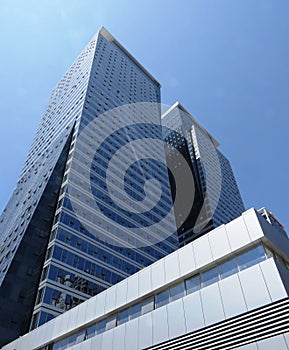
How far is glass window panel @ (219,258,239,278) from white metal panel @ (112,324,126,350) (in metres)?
7.04

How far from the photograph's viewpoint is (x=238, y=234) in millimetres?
15258

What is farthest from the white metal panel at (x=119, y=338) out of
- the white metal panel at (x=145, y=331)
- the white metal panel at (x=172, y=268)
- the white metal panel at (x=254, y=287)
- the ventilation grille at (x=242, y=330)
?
the white metal panel at (x=254, y=287)

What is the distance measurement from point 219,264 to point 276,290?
11.6 feet

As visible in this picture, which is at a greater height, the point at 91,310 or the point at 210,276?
the point at 91,310

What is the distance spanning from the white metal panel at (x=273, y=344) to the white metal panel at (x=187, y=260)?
16.8ft

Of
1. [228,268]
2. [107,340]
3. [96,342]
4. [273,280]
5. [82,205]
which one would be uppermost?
[82,205]

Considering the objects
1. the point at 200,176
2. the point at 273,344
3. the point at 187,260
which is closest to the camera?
the point at 273,344

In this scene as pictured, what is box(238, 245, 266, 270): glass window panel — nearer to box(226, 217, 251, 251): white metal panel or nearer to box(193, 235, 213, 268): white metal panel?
box(226, 217, 251, 251): white metal panel

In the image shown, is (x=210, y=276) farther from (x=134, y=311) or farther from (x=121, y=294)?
(x=121, y=294)

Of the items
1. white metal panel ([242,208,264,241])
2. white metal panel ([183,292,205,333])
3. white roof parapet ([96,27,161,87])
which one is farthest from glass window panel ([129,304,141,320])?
white roof parapet ([96,27,161,87])

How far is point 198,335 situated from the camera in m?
14.0

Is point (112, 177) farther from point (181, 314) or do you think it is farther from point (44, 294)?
point (181, 314)

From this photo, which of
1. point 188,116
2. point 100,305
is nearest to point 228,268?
point 100,305

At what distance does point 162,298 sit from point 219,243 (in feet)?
15.0
